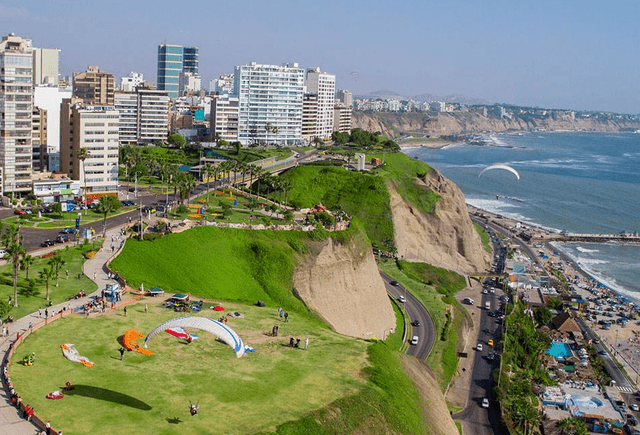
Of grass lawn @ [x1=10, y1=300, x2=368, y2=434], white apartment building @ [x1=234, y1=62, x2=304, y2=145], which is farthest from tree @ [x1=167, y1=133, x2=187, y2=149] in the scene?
grass lawn @ [x1=10, y1=300, x2=368, y2=434]

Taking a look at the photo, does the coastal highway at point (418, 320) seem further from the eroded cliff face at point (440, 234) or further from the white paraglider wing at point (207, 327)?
the white paraglider wing at point (207, 327)

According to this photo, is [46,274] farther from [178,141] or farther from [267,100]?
[267,100]

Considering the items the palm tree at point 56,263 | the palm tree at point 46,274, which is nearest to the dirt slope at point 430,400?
the palm tree at point 46,274

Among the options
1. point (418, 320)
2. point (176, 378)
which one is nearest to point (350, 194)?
point (418, 320)

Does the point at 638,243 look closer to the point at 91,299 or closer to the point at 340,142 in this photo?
the point at 340,142

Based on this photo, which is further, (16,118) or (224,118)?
(224,118)

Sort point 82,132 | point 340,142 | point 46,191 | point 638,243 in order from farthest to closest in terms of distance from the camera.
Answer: point 340,142
point 638,243
point 82,132
point 46,191

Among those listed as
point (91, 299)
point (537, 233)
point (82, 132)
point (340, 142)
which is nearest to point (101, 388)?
point (91, 299)
